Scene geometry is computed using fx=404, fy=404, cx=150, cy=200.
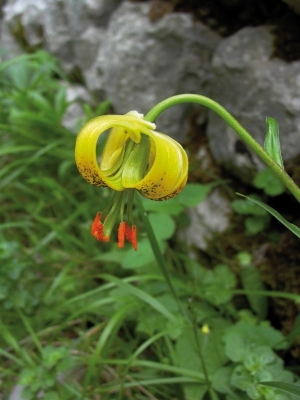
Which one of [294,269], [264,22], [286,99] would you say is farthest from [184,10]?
[294,269]

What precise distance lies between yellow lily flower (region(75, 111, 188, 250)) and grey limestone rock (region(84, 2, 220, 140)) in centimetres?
137

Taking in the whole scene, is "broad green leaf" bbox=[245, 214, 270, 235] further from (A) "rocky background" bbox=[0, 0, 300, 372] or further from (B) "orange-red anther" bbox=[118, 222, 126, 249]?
(B) "orange-red anther" bbox=[118, 222, 126, 249]

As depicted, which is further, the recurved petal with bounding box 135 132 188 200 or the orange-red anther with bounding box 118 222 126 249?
the orange-red anther with bounding box 118 222 126 249

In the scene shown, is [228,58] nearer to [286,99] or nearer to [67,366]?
[286,99]

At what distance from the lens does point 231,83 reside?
1.91m

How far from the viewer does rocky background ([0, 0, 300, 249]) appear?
5.85 ft

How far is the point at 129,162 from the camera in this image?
1.00 metres

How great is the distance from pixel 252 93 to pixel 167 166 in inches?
43.7

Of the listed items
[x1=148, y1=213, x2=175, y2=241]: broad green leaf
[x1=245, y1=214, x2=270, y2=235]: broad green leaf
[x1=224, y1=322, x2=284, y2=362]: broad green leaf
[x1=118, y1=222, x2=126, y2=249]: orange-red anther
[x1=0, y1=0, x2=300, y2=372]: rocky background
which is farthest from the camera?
[x1=245, y1=214, x2=270, y2=235]: broad green leaf

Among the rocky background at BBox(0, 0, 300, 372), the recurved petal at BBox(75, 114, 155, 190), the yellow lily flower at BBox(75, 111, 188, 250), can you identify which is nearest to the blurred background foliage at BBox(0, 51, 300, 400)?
the rocky background at BBox(0, 0, 300, 372)

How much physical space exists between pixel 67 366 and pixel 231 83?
4.64 feet

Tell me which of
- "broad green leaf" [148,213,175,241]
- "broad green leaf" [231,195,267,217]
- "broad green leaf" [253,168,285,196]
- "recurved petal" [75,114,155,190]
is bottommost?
"broad green leaf" [231,195,267,217]

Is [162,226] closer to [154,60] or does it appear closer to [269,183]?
[269,183]

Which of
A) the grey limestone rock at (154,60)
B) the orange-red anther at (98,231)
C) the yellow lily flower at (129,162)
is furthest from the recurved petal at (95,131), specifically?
the grey limestone rock at (154,60)
